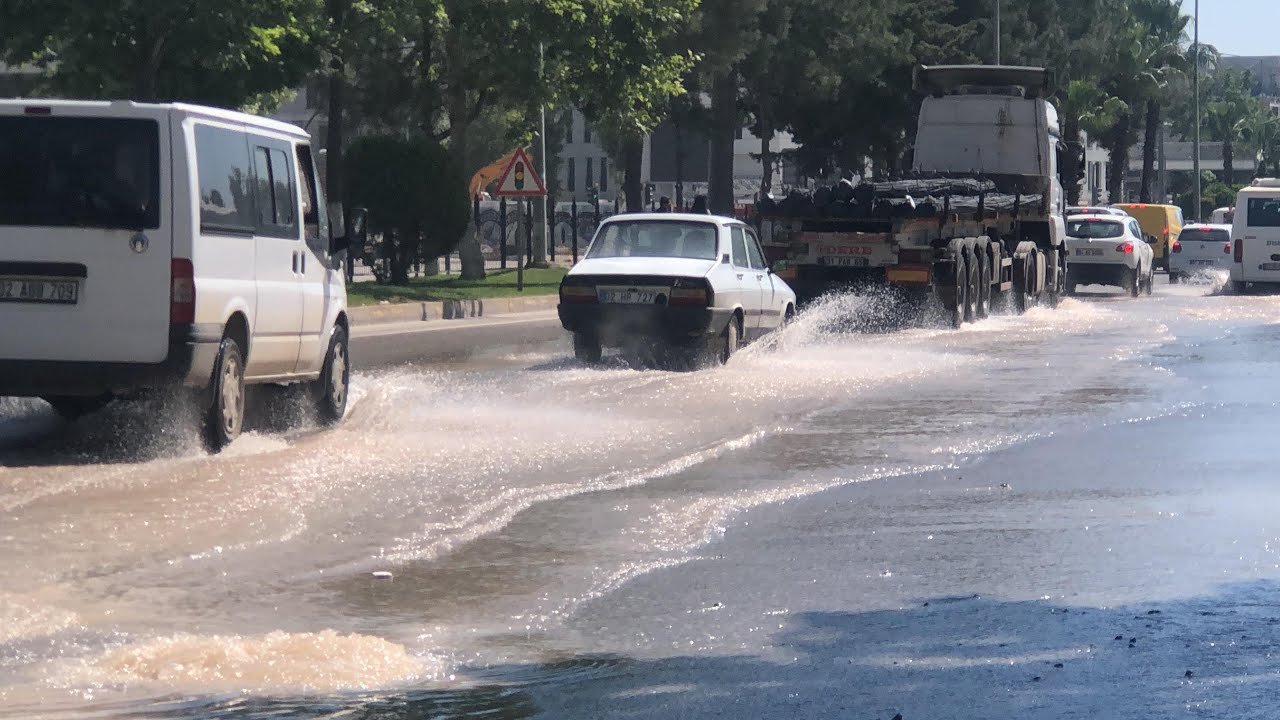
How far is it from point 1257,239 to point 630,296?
2354cm

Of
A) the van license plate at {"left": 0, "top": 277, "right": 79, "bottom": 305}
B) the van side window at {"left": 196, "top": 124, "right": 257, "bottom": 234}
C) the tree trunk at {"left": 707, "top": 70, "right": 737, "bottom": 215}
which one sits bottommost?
the van license plate at {"left": 0, "top": 277, "right": 79, "bottom": 305}

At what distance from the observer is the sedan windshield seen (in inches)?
776

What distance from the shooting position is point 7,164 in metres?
11.5

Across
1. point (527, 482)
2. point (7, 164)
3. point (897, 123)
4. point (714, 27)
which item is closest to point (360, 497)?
point (527, 482)

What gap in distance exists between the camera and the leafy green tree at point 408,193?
3155 centimetres

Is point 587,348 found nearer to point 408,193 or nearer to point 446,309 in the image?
point 446,309

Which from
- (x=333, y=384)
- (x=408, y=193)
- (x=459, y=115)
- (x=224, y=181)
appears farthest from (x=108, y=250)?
(x=459, y=115)

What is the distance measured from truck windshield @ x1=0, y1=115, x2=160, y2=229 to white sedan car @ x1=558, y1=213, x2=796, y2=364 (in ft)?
25.6

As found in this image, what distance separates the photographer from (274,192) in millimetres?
12984

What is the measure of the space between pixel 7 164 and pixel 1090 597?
21.8 feet

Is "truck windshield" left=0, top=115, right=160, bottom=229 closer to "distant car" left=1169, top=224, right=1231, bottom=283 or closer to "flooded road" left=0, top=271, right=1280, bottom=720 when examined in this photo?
"flooded road" left=0, top=271, right=1280, bottom=720

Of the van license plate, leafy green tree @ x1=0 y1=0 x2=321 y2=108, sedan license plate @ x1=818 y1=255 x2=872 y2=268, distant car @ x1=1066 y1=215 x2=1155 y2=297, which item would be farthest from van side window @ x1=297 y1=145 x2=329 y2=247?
distant car @ x1=1066 y1=215 x2=1155 y2=297

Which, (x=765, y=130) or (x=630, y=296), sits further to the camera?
(x=765, y=130)

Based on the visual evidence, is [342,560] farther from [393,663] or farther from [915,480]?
[915,480]
